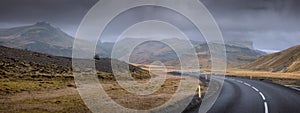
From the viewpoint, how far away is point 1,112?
16750 mm

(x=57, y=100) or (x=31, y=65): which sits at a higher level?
(x=31, y=65)

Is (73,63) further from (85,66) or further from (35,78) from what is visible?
(35,78)

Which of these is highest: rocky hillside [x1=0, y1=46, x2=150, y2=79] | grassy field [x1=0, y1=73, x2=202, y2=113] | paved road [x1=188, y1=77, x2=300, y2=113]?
rocky hillside [x1=0, y1=46, x2=150, y2=79]

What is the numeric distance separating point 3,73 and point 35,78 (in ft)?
16.6

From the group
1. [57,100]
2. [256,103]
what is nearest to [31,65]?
[57,100]

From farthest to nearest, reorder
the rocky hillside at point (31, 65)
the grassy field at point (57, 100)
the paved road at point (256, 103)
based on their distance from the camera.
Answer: the rocky hillside at point (31, 65) → the grassy field at point (57, 100) → the paved road at point (256, 103)

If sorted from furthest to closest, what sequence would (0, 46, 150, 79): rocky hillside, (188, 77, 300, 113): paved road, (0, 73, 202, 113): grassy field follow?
(0, 46, 150, 79): rocky hillside < (0, 73, 202, 113): grassy field < (188, 77, 300, 113): paved road

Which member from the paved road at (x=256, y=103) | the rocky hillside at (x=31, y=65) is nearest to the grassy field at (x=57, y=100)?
the paved road at (x=256, y=103)

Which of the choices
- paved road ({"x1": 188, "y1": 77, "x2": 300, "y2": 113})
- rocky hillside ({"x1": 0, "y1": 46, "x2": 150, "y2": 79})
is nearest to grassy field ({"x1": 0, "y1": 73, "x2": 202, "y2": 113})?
Answer: paved road ({"x1": 188, "y1": 77, "x2": 300, "y2": 113})

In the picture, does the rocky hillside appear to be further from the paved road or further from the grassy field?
the paved road

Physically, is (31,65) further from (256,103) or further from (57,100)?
(256,103)

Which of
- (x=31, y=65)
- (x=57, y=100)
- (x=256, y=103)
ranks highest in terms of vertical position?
(x=31, y=65)

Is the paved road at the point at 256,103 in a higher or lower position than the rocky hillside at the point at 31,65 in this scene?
lower

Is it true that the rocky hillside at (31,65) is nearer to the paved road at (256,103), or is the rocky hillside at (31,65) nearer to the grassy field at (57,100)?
the grassy field at (57,100)
